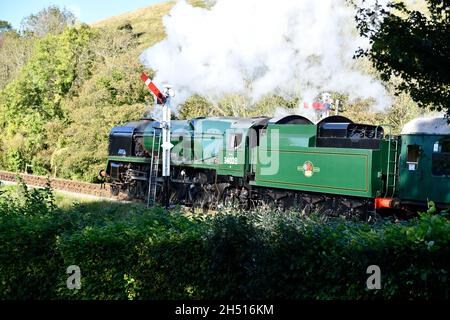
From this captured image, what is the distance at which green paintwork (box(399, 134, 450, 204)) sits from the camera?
1362cm

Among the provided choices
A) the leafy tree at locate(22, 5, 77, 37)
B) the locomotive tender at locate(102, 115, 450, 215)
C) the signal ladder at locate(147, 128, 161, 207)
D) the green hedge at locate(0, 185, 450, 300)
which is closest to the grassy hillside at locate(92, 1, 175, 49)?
the leafy tree at locate(22, 5, 77, 37)

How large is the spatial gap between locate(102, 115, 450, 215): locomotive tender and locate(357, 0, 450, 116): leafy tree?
12.7 ft

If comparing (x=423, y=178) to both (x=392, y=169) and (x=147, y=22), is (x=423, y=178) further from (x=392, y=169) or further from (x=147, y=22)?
(x=147, y=22)

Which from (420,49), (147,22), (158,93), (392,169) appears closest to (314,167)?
(392,169)

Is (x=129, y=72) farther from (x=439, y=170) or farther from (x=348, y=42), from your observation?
(x=439, y=170)

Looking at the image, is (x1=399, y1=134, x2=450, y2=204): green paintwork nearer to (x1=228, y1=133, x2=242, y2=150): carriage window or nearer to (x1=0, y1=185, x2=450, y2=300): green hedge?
(x1=228, y1=133, x2=242, y2=150): carriage window

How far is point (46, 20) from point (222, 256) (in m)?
65.6

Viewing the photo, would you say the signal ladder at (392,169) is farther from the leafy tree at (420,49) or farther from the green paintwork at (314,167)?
the leafy tree at (420,49)

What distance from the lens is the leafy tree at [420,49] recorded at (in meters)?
8.74

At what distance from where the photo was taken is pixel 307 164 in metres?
16.3

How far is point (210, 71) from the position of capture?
30.1m
